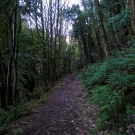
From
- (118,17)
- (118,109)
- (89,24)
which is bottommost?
(118,109)

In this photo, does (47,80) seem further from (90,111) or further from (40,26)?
(90,111)

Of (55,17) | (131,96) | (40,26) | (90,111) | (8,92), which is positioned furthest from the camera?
(55,17)

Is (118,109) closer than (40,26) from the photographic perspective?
Yes

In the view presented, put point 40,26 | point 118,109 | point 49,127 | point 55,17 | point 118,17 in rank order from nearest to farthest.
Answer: point 118,109 → point 49,127 → point 118,17 → point 40,26 → point 55,17

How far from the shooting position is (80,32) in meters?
32.2

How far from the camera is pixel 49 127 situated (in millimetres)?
5055

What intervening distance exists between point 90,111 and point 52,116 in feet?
4.58

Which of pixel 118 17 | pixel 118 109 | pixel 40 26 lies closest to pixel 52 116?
pixel 118 109

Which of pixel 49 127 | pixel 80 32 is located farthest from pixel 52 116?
pixel 80 32

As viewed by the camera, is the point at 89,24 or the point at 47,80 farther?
the point at 89,24

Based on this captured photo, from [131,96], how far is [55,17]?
633 inches

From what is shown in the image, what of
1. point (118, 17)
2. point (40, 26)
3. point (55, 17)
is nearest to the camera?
point (118, 17)

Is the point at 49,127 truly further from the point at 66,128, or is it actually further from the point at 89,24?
the point at 89,24

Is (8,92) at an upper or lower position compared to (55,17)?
lower
